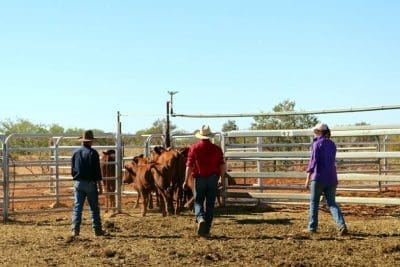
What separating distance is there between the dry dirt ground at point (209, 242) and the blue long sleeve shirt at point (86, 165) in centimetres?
97

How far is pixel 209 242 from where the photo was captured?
962 cm

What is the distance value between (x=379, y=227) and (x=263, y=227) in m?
1.98

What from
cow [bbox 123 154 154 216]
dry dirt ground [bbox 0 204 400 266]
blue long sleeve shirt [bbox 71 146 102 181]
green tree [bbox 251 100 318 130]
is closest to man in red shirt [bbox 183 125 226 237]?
dry dirt ground [bbox 0 204 400 266]

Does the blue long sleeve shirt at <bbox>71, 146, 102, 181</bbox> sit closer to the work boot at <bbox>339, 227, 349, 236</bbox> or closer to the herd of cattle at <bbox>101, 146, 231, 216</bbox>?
the herd of cattle at <bbox>101, 146, 231, 216</bbox>

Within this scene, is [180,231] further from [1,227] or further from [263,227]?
[1,227]

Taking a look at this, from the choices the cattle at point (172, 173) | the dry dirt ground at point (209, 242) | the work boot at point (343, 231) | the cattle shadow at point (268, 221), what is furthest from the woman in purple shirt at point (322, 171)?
the cattle at point (172, 173)

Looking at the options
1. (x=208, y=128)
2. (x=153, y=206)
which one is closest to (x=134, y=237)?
(x=208, y=128)

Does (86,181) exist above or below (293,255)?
above

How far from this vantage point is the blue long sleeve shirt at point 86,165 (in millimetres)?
10453

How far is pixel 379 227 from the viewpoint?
11141 millimetres

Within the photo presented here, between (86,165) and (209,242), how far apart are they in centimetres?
241

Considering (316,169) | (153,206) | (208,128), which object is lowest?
(153,206)

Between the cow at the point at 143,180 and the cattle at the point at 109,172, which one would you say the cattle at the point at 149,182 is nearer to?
the cow at the point at 143,180

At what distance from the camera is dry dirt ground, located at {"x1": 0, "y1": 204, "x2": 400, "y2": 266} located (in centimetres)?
826
